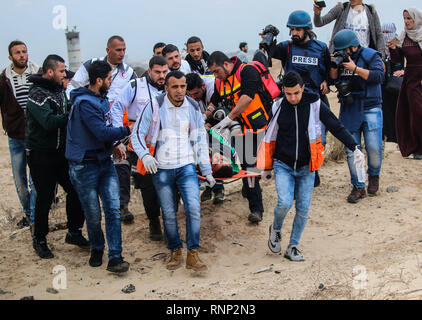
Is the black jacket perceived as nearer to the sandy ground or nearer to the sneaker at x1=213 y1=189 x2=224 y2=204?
the sandy ground

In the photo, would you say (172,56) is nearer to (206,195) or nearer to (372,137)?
(206,195)

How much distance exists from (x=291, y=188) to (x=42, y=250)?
9.17 feet

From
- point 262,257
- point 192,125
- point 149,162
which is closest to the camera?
point 149,162

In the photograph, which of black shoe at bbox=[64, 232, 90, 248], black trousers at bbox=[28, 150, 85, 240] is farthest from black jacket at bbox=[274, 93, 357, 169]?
black shoe at bbox=[64, 232, 90, 248]

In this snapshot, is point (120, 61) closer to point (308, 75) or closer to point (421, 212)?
point (308, 75)

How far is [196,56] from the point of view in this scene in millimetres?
6816

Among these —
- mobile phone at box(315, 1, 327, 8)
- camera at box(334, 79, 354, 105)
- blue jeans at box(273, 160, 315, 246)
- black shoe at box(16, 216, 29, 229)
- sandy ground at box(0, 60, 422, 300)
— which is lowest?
black shoe at box(16, 216, 29, 229)

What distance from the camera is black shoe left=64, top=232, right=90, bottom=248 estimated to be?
5609 millimetres

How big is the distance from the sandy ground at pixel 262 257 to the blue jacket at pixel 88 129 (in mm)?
1284

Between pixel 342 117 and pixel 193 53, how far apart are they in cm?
220

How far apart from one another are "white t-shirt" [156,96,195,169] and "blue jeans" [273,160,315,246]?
0.91 m

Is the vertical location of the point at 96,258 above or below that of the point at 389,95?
below

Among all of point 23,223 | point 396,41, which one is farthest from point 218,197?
point 396,41

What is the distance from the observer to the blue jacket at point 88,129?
4.65 m
